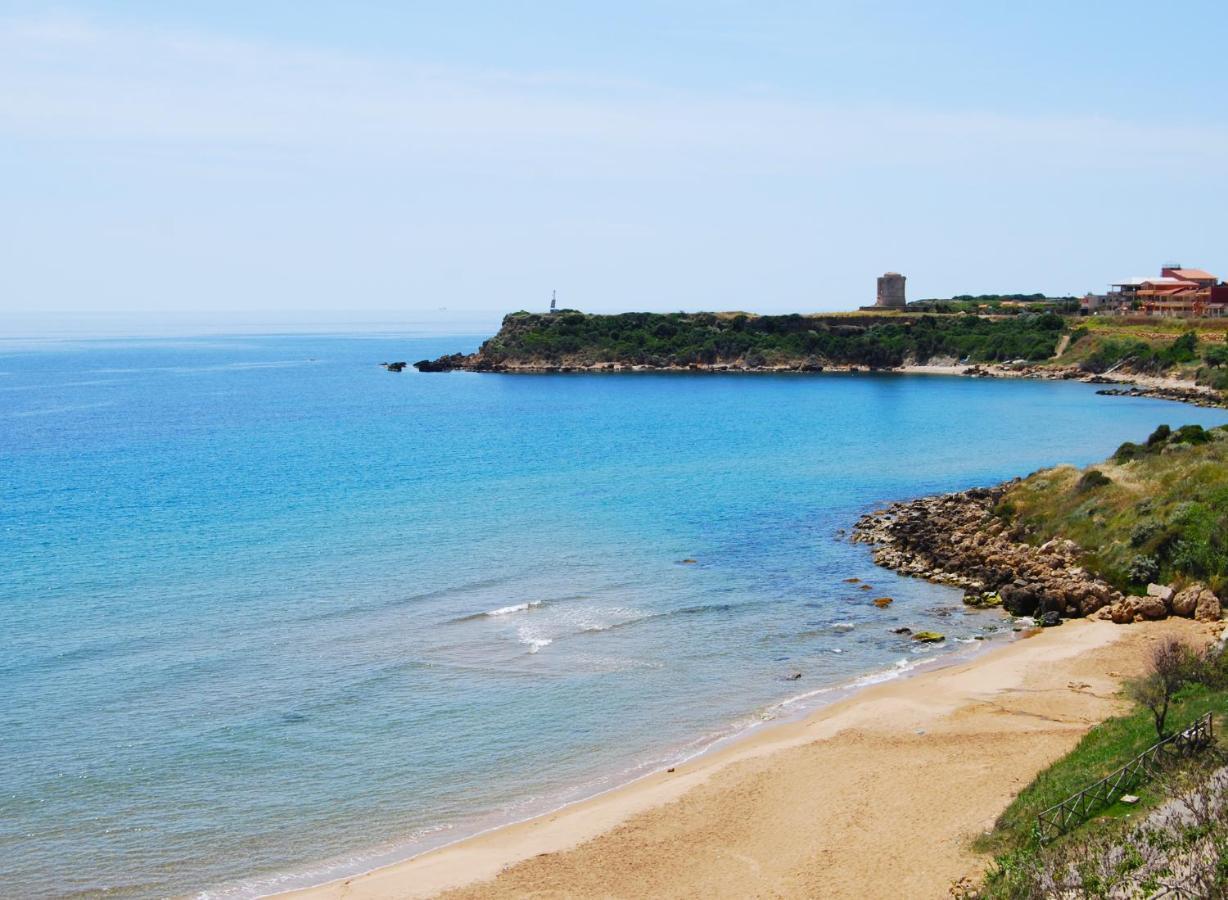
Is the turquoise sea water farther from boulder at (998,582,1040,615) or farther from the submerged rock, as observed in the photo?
the submerged rock

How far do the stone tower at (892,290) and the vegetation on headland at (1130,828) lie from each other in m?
151

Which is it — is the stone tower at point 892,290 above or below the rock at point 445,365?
above

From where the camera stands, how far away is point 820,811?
21203 millimetres

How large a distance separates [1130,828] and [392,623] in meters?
22.9

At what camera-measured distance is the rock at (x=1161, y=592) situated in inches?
1268

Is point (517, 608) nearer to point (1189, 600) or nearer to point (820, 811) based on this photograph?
point (820, 811)

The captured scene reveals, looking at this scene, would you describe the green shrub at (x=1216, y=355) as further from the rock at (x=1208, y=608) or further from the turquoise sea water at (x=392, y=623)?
the rock at (x=1208, y=608)

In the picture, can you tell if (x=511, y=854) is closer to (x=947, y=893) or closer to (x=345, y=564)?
(x=947, y=893)

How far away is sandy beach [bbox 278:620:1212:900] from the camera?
18547 mm

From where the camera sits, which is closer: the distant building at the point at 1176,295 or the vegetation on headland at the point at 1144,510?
the vegetation on headland at the point at 1144,510

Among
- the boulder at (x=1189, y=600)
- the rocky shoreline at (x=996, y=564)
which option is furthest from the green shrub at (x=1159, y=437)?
the boulder at (x=1189, y=600)

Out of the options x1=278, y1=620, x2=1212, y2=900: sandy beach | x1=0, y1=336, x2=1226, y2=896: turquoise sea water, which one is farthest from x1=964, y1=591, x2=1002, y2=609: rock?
x1=278, y1=620, x2=1212, y2=900: sandy beach

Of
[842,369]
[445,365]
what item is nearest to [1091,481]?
[842,369]

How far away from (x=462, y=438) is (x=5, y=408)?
51.9 metres
